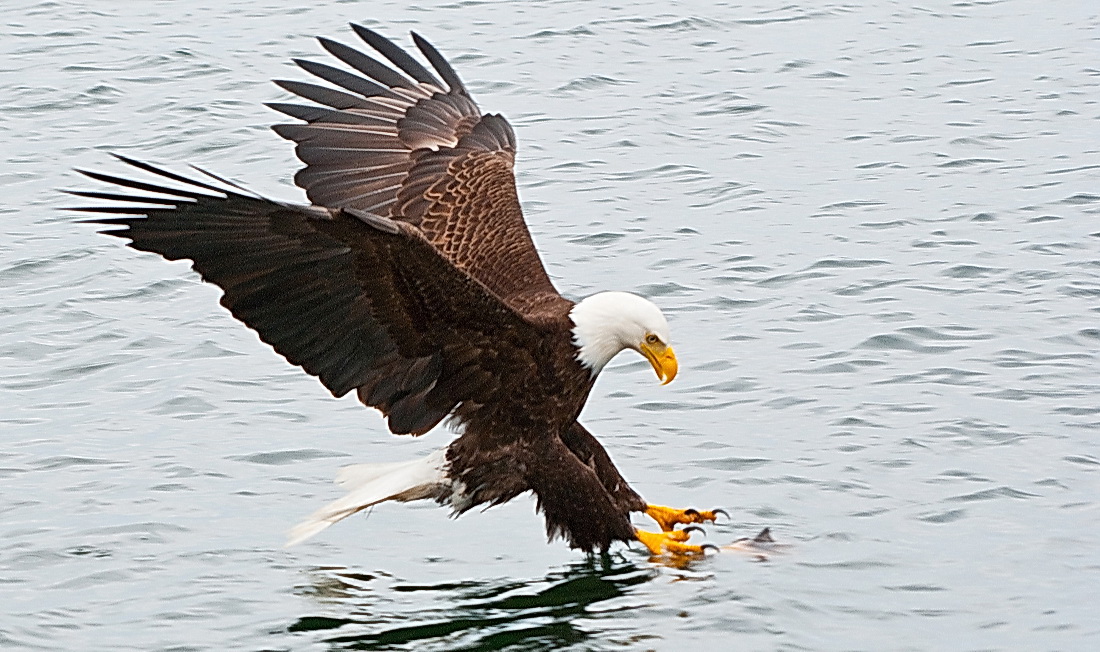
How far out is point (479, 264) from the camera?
5.86 metres

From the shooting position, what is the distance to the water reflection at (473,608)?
4988 millimetres

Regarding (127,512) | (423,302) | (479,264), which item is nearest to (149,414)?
(127,512)

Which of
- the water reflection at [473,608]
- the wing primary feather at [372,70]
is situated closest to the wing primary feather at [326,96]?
the wing primary feather at [372,70]

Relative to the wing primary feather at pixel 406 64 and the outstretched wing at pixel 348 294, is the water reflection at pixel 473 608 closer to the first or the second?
the outstretched wing at pixel 348 294

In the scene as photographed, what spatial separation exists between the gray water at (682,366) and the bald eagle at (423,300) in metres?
0.23

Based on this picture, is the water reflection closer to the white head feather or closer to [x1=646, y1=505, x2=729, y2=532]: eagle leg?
[x1=646, y1=505, x2=729, y2=532]: eagle leg

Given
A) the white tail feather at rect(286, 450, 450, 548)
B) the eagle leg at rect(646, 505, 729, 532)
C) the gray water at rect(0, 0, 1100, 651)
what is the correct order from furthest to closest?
the eagle leg at rect(646, 505, 729, 532)
the white tail feather at rect(286, 450, 450, 548)
the gray water at rect(0, 0, 1100, 651)

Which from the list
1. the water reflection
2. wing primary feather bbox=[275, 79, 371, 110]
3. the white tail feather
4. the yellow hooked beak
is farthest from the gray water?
wing primary feather bbox=[275, 79, 371, 110]

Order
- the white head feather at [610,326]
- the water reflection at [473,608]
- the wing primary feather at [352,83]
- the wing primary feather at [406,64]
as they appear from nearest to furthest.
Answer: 1. the water reflection at [473,608]
2. the white head feather at [610,326]
3. the wing primary feather at [352,83]
4. the wing primary feather at [406,64]

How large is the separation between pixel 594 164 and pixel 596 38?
9.01 ft

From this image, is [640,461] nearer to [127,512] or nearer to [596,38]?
[127,512]

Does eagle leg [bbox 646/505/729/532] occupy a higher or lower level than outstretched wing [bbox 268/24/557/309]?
lower

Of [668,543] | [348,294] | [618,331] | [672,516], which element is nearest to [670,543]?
[668,543]

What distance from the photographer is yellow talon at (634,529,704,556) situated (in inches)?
218
